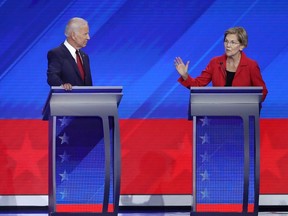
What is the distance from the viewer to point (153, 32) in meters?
6.03

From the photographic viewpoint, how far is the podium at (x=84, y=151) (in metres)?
4.52

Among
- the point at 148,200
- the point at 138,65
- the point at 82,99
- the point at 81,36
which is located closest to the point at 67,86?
the point at 82,99

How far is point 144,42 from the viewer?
6.04 m

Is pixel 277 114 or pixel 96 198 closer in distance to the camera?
pixel 96 198

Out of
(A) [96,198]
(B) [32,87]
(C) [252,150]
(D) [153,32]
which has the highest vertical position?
(D) [153,32]

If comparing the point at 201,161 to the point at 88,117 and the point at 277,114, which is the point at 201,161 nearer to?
the point at 88,117

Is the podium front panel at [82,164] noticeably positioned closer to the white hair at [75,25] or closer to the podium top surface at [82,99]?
the podium top surface at [82,99]

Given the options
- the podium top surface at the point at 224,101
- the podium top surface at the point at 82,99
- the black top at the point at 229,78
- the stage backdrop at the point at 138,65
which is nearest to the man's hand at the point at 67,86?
the podium top surface at the point at 82,99

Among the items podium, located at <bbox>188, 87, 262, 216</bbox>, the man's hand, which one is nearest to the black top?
podium, located at <bbox>188, 87, 262, 216</bbox>

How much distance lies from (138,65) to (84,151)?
5.30 ft

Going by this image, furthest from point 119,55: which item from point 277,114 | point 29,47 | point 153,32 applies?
point 277,114

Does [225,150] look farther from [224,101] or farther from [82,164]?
[82,164]

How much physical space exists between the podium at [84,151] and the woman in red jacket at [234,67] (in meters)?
0.60

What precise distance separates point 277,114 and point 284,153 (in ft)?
0.98
